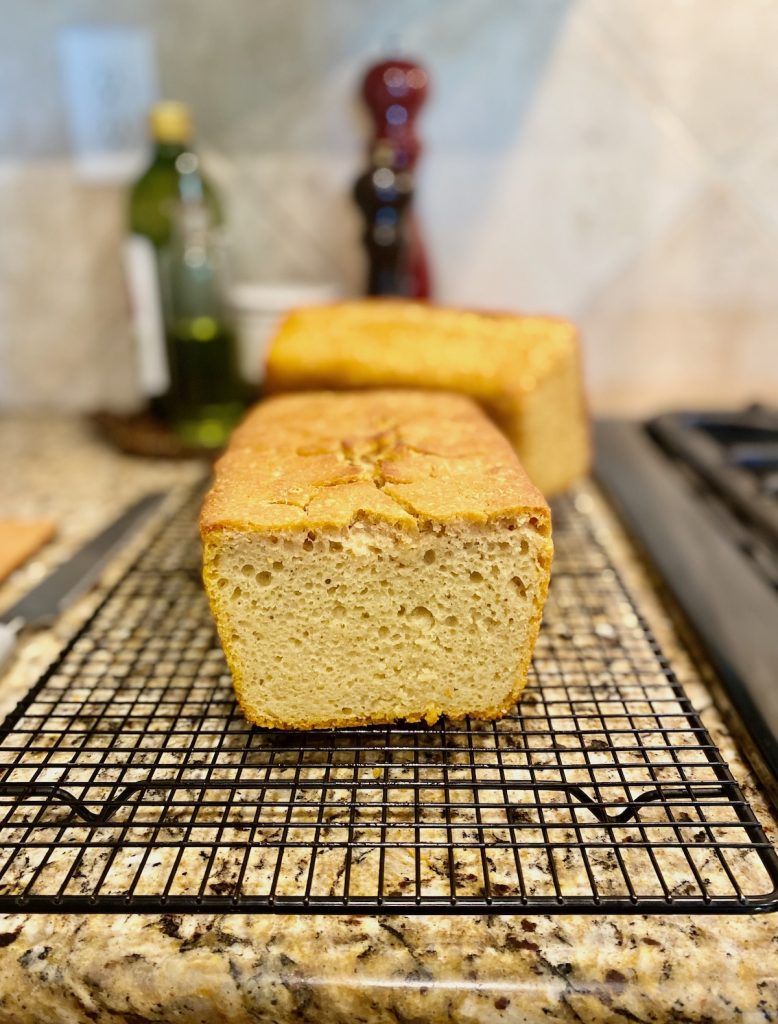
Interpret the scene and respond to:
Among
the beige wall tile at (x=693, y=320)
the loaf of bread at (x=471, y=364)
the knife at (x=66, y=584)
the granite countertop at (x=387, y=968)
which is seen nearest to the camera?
the granite countertop at (x=387, y=968)

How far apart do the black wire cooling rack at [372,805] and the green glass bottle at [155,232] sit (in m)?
0.77

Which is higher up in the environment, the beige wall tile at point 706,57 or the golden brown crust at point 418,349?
the beige wall tile at point 706,57

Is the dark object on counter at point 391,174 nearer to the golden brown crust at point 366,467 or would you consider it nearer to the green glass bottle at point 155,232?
the green glass bottle at point 155,232

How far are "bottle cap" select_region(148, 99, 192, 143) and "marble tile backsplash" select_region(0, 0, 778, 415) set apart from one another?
0.51 ft

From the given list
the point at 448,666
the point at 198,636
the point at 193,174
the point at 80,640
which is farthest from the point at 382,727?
the point at 193,174

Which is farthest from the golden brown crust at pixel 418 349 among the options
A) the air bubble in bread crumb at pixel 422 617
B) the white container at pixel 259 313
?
the air bubble in bread crumb at pixel 422 617

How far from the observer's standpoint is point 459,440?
901mm

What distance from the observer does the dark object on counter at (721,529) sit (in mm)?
767

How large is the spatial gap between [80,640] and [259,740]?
11.0 inches

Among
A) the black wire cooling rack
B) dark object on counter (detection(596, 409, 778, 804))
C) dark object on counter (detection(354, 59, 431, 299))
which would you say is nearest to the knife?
the black wire cooling rack

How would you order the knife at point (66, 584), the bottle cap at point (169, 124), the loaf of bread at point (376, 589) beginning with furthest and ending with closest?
the bottle cap at point (169, 124) < the knife at point (66, 584) < the loaf of bread at point (376, 589)

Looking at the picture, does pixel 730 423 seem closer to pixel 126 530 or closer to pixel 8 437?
pixel 126 530

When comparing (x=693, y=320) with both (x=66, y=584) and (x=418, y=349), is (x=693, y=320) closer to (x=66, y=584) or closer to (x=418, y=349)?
(x=418, y=349)

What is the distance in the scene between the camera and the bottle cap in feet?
4.30
